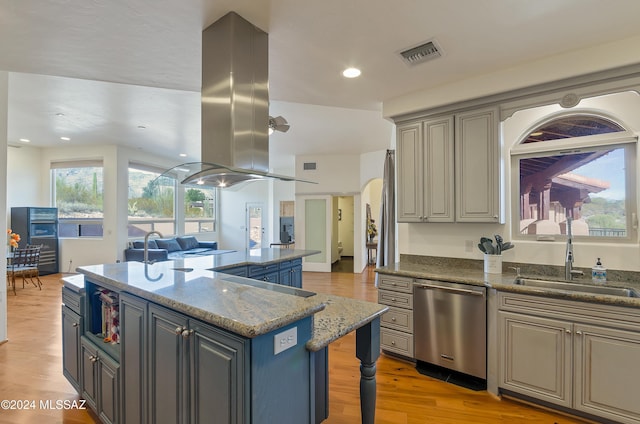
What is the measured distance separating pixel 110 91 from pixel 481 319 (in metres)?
4.81

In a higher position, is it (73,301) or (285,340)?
(285,340)

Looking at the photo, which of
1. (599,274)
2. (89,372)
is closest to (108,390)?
(89,372)

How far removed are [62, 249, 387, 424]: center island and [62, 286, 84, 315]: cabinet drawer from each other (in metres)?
0.01

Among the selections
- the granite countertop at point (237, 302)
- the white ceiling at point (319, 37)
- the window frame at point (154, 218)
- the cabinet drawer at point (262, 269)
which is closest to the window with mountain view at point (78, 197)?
the window frame at point (154, 218)

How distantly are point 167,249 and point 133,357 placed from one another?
6.20 meters

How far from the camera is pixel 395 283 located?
9.31 feet

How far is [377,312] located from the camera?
1.64 m

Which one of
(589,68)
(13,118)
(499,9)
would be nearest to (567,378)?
(589,68)

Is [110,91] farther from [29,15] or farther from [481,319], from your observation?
[481,319]

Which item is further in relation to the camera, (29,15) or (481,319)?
(481,319)

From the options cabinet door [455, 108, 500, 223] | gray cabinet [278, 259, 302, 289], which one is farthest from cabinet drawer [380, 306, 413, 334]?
gray cabinet [278, 259, 302, 289]

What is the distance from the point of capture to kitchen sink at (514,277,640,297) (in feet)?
7.11

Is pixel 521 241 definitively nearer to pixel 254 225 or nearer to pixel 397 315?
pixel 397 315

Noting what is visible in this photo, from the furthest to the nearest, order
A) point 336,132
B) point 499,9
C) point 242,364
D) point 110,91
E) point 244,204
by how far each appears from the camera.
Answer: point 244,204
point 336,132
point 110,91
point 499,9
point 242,364
